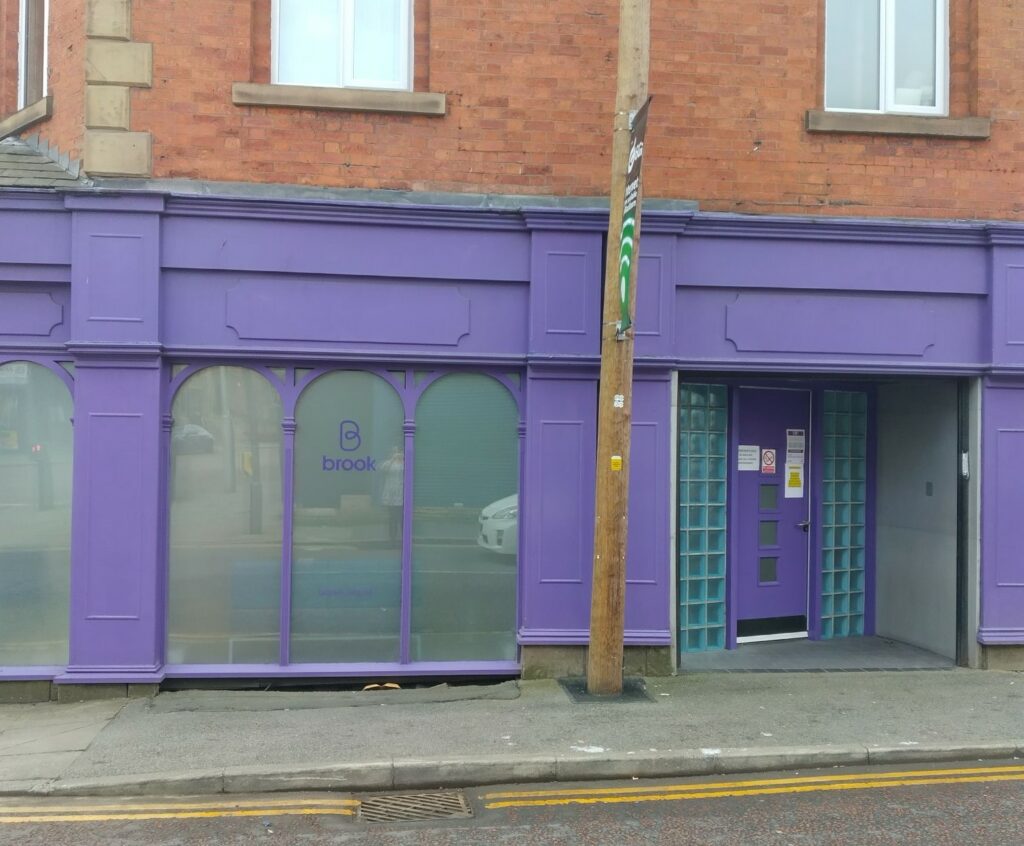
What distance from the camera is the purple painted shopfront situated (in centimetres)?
721

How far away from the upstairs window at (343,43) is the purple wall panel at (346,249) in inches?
51.6

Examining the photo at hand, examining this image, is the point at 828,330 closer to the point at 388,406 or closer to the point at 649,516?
the point at 649,516

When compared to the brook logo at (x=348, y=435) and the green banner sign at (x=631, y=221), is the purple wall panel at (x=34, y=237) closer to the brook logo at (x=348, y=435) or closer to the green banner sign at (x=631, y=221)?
the brook logo at (x=348, y=435)

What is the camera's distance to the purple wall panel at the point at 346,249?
24.1 feet

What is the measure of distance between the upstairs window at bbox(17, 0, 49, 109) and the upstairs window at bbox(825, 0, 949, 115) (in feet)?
23.1

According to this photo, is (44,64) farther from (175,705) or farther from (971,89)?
(971,89)

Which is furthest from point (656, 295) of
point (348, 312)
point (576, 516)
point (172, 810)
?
point (172, 810)

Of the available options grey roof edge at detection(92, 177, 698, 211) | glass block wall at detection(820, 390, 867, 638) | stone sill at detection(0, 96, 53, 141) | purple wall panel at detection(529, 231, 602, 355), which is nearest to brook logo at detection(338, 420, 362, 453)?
purple wall panel at detection(529, 231, 602, 355)

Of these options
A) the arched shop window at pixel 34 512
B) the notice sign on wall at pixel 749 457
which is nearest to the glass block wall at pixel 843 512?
the notice sign on wall at pixel 749 457

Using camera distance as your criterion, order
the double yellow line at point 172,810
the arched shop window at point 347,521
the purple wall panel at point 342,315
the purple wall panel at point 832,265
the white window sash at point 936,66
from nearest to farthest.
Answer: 1. the double yellow line at point 172,810
2. the purple wall panel at point 342,315
3. the arched shop window at point 347,521
4. the purple wall panel at point 832,265
5. the white window sash at point 936,66

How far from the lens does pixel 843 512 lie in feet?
31.1

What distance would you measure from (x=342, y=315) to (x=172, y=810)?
12.5 feet

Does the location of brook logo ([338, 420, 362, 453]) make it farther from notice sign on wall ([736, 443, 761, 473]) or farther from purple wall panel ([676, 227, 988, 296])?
notice sign on wall ([736, 443, 761, 473])

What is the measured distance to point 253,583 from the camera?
7504 millimetres
